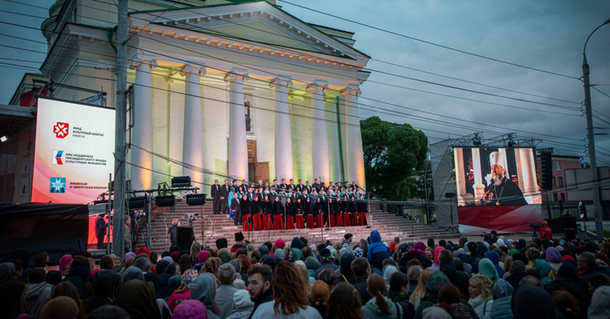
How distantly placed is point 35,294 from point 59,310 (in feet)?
8.28

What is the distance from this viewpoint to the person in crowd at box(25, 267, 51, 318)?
17.4ft

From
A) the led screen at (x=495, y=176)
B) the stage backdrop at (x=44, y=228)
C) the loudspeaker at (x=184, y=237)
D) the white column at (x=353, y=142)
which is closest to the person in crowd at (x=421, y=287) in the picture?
the loudspeaker at (x=184, y=237)

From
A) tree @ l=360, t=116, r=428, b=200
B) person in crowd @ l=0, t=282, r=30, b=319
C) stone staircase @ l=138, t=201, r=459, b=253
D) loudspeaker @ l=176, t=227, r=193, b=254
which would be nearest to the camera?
person in crowd @ l=0, t=282, r=30, b=319

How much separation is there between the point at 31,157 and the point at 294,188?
40.6ft

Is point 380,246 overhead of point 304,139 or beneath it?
beneath

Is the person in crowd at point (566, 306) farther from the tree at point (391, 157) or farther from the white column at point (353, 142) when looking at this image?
the tree at point (391, 157)

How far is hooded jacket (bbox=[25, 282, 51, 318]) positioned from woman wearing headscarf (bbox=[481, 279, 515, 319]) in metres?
5.19

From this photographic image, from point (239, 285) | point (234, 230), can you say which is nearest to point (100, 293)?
point (239, 285)

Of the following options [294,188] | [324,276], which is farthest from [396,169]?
[324,276]

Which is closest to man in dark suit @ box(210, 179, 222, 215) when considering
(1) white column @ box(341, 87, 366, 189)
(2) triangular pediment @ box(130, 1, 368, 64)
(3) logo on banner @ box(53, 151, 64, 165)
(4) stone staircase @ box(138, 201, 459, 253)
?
(4) stone staircase @ box(138, 201, 459, 253)

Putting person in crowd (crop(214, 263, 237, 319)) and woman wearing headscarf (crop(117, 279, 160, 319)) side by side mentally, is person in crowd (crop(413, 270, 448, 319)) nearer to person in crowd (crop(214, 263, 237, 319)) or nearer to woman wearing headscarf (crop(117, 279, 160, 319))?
person in crowd (crop(214, 263, 237, 319))

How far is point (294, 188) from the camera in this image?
2364cm

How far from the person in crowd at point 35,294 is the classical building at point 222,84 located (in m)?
16.3

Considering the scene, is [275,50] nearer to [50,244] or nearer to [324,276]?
[50,244]
